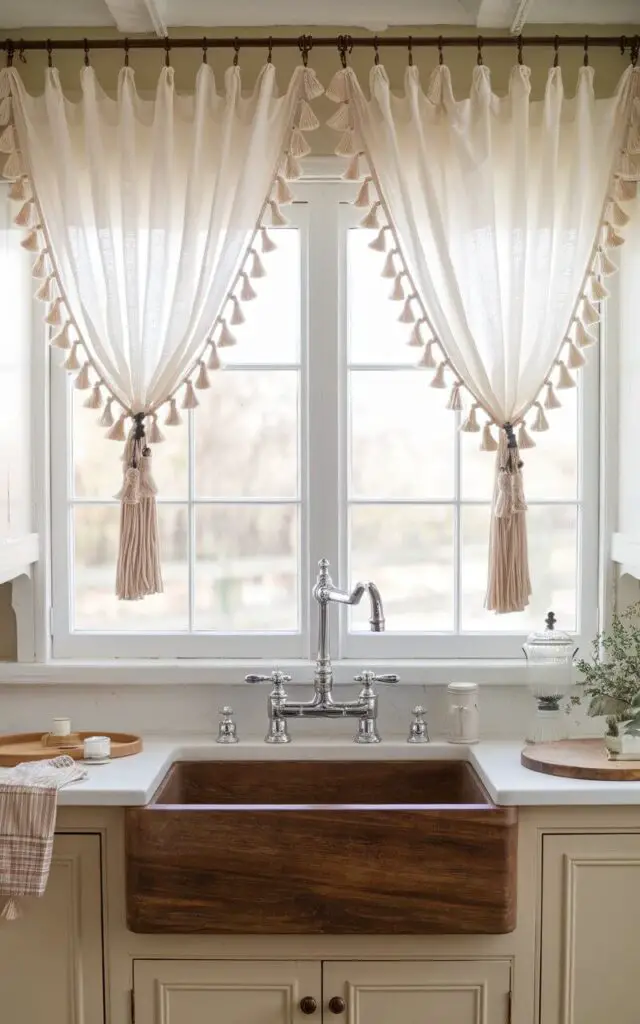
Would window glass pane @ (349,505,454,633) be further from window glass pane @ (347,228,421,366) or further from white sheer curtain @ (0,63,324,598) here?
white sheer curtain @ (0,63,324,598)

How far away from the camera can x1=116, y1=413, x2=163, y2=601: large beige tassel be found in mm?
2604

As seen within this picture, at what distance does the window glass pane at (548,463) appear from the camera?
111 inches

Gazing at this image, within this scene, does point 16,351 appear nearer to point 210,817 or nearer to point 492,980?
point 210,817

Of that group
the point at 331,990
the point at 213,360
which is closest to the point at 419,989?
the point at 331,990

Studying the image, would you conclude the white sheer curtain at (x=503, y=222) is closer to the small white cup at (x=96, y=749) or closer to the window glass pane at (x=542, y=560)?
the window glass pane at (x=542, y=560)

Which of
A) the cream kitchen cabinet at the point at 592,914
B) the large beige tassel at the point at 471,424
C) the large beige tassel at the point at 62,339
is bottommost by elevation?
the cream kitchen cabinet at the point at 592,914

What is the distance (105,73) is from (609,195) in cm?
128

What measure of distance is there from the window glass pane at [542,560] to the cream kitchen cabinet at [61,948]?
115cm

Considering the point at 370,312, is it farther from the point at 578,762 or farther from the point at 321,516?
the point at 578,762

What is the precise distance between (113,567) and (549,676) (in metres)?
1.14

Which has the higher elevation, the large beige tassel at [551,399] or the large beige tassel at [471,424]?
the large beige tassel at [551,399]

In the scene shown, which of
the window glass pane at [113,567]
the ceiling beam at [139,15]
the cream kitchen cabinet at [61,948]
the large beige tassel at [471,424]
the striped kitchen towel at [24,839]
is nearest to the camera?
the striped kitchen towel at [24,839]

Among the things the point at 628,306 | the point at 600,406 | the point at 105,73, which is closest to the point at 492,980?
the point at 600,406

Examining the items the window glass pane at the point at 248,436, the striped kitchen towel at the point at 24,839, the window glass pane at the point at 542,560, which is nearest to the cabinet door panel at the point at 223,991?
the striped kitchen towel at the point at 24,839
